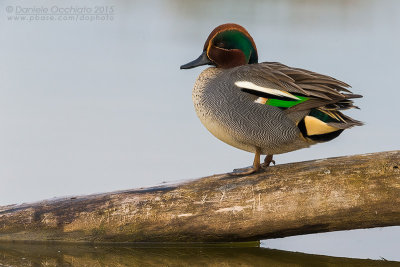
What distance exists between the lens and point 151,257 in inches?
182

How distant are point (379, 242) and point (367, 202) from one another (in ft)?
2.62

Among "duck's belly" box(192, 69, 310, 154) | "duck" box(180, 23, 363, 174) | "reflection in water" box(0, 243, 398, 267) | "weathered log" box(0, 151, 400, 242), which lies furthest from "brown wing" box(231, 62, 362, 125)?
"reflection in water" box(0, 243, 398, 267)

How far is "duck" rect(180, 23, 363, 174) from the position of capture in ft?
15.3

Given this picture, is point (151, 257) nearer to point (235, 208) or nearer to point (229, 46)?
point (235, 208)

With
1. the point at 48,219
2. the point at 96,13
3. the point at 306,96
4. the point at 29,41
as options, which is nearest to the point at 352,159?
the point at 306,96

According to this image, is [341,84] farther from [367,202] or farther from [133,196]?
[133,196]

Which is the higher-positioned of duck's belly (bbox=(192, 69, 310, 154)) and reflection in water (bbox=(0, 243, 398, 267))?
duck's belly (bbox=(192, 69, 310, 154))

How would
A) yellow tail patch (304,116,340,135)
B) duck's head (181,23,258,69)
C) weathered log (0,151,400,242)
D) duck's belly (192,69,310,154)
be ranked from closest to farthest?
weathered log (0,151,400,242)
yellow tail patch (304,116,340,135)
duck's belly (192,69,310,154)
duck's head (181,23,258,69)

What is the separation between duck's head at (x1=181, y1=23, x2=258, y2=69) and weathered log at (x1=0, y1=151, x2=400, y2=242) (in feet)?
2.53

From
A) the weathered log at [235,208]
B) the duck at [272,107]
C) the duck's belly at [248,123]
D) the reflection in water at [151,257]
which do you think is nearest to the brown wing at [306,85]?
the duck at [272,107]

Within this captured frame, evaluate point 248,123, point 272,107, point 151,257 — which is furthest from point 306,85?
point 151,257

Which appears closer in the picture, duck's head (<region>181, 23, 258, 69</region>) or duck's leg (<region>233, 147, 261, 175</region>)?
duck's leg (<region>233, 147, 261, 175</region>)

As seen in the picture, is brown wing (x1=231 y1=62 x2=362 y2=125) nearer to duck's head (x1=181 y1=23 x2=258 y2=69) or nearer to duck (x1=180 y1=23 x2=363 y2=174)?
duck (x1=180 y1=23 x2=363 y2=174)

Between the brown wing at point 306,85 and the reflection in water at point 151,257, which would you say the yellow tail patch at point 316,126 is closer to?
the brown wing at point 306,85
